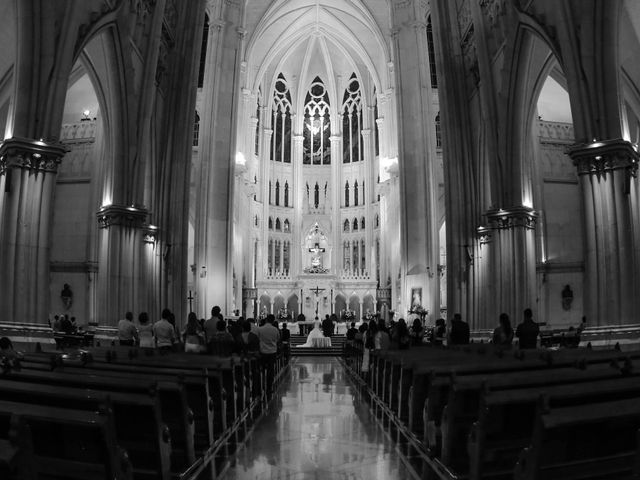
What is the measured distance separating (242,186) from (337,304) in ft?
41.2

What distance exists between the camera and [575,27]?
11727 millimetres

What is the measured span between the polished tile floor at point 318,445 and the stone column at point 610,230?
5300mm

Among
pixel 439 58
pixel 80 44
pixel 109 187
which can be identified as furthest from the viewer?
pixel 439 58

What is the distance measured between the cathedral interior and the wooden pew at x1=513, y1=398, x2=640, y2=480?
6.40ft

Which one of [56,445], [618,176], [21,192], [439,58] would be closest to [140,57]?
[21,192]

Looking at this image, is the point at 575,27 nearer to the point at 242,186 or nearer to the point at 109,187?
the point at 109,187

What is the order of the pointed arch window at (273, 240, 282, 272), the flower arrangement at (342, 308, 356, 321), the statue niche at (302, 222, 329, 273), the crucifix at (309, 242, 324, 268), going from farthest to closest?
the pointed arch window at (273, 240, 282, 272) < the statue niche at (302, 222, 329, 273) < the crucifix at (309, 242, 324, 268) < the flower arrangement at (342, 308, 356, 321)

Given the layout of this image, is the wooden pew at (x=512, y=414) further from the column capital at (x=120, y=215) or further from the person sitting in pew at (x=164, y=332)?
the column capital at (x=120, y=215)

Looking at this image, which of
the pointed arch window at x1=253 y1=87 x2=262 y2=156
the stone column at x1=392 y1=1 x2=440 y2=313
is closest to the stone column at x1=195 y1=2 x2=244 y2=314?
the stone column at x1=392 y1=1 x2=440 y2=313

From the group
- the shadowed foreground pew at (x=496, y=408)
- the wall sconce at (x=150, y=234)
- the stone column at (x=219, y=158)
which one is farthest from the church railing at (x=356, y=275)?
the shadowed foreground pew at (x=496, y=408)

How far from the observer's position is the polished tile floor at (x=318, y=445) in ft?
16.8

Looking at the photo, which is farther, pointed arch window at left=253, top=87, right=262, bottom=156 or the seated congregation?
pointed arch window at left=253, top=87, right=262, bottom=156

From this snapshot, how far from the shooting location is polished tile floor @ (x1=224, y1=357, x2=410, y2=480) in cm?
512

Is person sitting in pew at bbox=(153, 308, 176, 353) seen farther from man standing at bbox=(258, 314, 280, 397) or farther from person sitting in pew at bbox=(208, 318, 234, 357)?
man standing at bbox=(258, 314, 280, 397)
